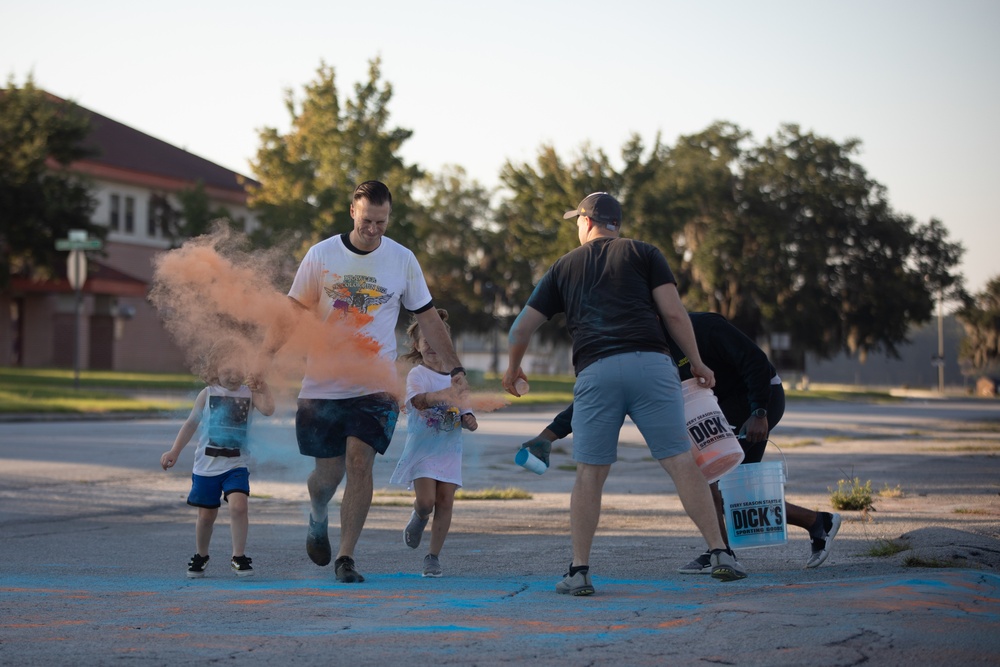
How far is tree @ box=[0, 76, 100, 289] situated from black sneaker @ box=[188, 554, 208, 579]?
39.9m

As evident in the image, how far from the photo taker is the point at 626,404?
6.28 meters

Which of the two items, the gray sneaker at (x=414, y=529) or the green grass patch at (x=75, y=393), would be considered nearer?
the gray sneaker at (x=414, y=529)

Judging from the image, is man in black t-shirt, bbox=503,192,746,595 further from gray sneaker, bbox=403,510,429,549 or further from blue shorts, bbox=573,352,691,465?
gray sneaker, bbox=403,510,429,549

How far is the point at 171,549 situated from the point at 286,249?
90.7 inches

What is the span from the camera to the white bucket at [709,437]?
687cm

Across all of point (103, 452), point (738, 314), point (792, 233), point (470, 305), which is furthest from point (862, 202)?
point (103, 452)

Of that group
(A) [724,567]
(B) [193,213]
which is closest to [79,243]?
→ (B) [193,213]

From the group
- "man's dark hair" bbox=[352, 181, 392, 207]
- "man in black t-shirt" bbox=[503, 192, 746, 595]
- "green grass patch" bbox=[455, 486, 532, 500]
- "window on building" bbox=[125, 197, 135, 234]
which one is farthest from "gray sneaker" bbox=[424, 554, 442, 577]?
"window on building" bbox=[125, 197, 135, 234]

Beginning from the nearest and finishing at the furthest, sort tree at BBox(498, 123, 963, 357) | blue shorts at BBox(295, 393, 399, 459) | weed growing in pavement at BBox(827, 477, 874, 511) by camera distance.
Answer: blue shorts at BBox(295, 393, 399, 459), weed growing in pavement at BBox(827, 477, 874, 511), tree at BBox(498, 123, 963, 357)

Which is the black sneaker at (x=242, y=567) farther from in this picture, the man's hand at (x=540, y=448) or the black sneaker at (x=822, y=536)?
the black sneaker at (x=822, y=536)

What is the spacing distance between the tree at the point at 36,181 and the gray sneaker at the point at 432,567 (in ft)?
133

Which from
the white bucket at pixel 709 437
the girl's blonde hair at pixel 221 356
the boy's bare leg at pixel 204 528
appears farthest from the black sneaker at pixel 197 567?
the white bucket at pixel 709 437

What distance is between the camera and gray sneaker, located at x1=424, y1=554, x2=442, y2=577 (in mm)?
6984

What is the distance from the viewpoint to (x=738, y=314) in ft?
210
